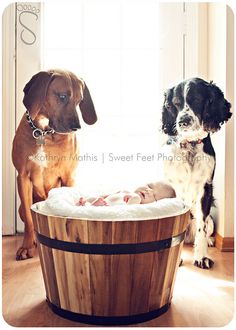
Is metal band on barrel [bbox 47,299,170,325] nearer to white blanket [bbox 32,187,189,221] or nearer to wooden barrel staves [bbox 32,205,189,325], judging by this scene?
wooden barrel staves [bbox 32,205,189,325]

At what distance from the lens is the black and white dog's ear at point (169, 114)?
103 inches

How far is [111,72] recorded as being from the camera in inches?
117

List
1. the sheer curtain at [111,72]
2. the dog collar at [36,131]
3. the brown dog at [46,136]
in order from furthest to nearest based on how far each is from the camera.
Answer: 1. the sheer curtain at [111,72]
2. the dog collar at [36,131]
3. the brown dog at [46,136]

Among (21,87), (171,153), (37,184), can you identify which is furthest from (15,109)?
(171,153)

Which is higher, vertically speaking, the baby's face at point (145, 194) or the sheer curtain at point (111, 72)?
the sheer curtain at point (111, 72)

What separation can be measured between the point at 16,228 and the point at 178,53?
5.47ft

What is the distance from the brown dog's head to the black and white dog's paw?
1067 mm

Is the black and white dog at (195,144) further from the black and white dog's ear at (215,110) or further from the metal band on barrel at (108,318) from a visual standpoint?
the metal band on barrel at (108,318)

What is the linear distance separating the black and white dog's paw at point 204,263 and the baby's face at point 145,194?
589 mm

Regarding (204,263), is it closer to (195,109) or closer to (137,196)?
(137,196)

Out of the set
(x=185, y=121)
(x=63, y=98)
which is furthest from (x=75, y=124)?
(x=185, y=121)

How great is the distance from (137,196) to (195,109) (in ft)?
2.22

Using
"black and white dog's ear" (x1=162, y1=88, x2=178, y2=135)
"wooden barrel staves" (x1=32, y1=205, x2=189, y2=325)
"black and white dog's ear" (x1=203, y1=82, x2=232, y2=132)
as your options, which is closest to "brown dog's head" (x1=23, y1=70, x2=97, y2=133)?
"black and white dog's ear" (x1=162, y1=88, x2=178, y2=135)

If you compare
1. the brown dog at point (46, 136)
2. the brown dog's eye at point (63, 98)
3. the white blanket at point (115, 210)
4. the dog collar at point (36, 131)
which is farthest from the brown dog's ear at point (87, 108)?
the white blanket at point (115, 210)
